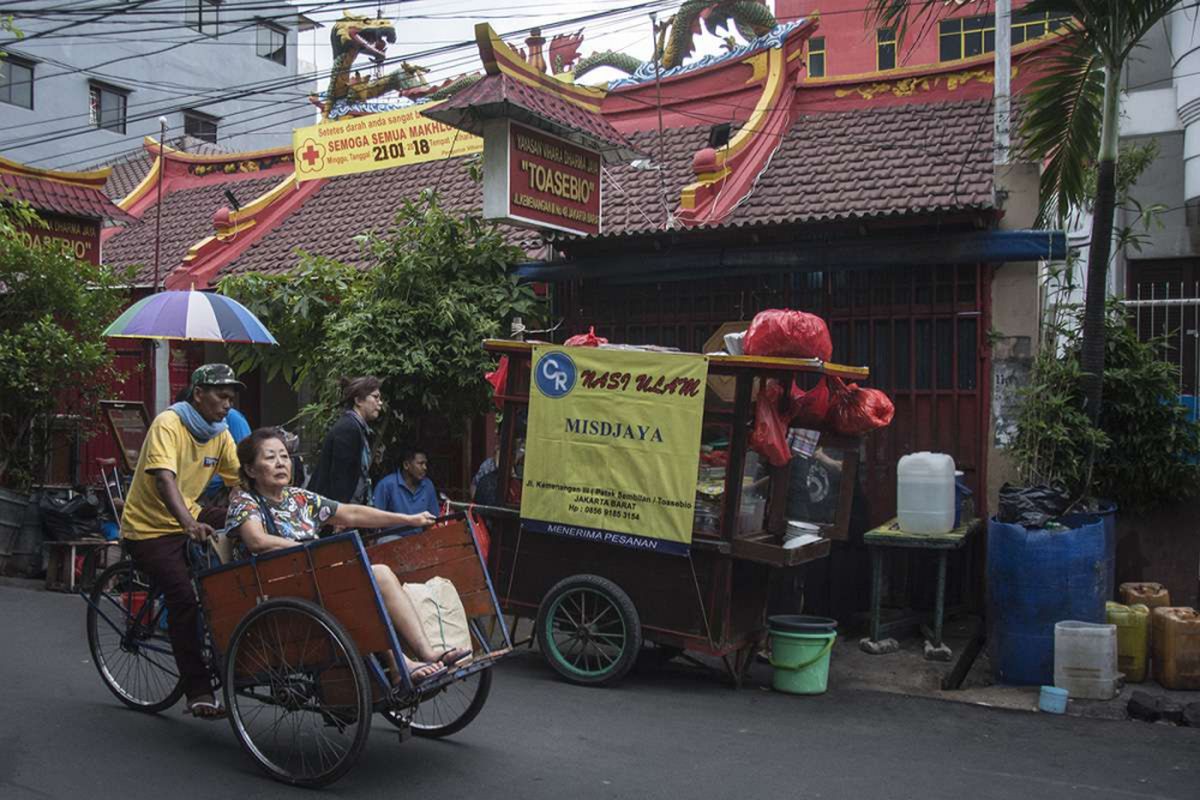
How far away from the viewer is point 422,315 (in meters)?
9.67

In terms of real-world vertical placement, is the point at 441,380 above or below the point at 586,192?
below

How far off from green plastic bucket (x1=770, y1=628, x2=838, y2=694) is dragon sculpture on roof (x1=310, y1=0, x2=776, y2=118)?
10.7 meters

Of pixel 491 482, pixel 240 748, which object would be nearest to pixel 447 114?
pixel 491 482

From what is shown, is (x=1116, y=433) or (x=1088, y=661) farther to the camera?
(x=1116, y=433)

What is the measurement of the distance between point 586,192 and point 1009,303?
405 cm

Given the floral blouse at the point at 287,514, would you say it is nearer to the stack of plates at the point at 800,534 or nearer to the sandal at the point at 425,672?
the sandal at the point at 425,672

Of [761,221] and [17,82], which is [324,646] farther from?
[17,82]

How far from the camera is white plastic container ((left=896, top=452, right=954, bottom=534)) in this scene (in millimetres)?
7544

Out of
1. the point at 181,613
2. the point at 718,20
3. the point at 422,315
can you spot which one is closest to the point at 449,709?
the point at 181,613

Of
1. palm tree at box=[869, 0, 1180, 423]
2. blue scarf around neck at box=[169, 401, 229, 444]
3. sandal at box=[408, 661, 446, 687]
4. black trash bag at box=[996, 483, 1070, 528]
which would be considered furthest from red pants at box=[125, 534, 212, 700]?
palm tree at box=[869, 0, 1180, 423]

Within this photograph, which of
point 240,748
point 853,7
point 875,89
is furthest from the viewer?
point 853,7

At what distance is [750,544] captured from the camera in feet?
21.6

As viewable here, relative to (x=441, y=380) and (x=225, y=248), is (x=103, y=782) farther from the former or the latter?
(x=225, y=248)

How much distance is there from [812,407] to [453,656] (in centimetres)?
356
